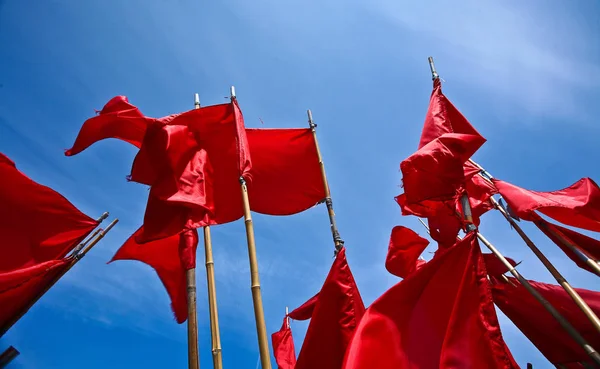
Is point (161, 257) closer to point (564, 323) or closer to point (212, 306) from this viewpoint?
point (212, 306)

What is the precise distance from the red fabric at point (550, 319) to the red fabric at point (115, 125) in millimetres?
6672

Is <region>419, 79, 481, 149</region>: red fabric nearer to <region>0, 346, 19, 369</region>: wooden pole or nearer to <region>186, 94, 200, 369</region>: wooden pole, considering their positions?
<region>186, 94, 200, 369</region>: wooden pole

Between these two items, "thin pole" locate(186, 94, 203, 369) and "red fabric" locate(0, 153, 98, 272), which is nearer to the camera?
"thin pole" locate(186, 94, 203, 369)

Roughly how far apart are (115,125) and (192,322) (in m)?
4.02

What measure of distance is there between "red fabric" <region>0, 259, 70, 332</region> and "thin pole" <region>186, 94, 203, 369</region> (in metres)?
3.27

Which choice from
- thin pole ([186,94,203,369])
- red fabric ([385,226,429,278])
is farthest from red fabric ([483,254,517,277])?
thin pole ([186,94,203,369])

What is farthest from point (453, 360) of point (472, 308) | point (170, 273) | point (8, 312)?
point (8, 312)

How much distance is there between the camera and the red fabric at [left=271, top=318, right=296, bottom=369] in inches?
406

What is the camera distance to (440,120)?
7.93 metres

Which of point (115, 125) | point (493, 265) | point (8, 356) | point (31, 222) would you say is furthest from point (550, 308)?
point (31, 222)

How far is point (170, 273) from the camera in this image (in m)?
8.82

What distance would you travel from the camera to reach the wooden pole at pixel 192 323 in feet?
17.9

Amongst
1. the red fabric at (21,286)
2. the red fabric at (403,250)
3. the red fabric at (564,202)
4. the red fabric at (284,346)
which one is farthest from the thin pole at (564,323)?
the red fabric at (21,286)

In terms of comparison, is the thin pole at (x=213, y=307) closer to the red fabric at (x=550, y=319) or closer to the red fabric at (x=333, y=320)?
the red fabric at (x=333, y=320)
